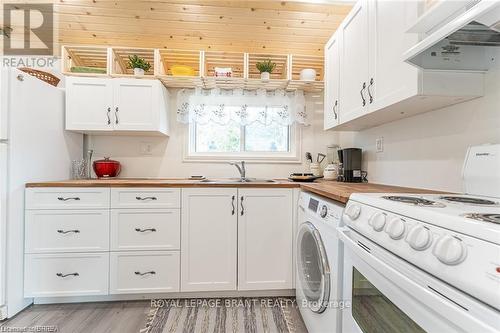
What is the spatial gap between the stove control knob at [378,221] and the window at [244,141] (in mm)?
1824

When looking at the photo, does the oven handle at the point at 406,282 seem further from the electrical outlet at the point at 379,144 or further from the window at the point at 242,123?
the window at the point at 242,123

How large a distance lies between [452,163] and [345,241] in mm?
791

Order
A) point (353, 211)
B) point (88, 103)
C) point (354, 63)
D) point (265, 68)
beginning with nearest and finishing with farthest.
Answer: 1. point (353, 211)
2. point (354, 63)
3. point (88, 103)
4. point (265, 68)

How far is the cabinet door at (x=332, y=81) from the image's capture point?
6.18ft

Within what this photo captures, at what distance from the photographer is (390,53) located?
1254 mm

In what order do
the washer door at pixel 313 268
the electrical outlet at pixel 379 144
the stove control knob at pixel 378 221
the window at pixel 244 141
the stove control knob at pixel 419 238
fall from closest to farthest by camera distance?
the stove control knob at pixel 419 238 → the stove control knob at pixel 378 221 → the washer door at pixel 313 268 → the electrical outlet at pixel 379 144 → the window at pixel 244 141

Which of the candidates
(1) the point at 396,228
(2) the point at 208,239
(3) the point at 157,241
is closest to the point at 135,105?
(3) the point at 157,241

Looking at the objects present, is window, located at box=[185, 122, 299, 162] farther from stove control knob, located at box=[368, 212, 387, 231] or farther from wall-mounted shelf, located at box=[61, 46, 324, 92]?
stove control knob, located at box=[368, 212, 387, 231]

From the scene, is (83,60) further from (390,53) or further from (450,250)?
(450,250)

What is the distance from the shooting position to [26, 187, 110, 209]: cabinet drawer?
1785mm

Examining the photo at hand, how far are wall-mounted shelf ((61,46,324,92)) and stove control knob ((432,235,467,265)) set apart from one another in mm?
2061

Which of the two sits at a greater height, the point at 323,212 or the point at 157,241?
the point at 323,212

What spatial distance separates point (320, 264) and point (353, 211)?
451 millimetres

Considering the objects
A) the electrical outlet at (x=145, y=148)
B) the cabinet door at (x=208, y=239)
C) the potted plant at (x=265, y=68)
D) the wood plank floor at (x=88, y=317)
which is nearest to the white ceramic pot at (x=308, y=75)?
the potted plant at (x=265, y=68)
